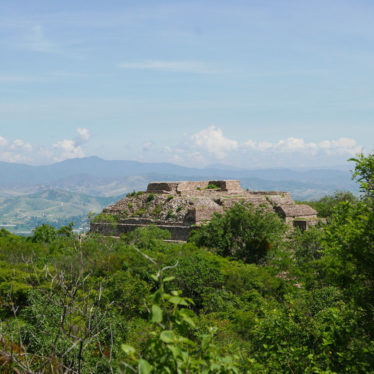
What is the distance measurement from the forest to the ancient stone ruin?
1701mm

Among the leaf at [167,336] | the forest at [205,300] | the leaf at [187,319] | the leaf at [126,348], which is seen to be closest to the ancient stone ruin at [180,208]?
the forest at [205,300]

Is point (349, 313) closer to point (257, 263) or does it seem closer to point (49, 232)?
point (257, 263)

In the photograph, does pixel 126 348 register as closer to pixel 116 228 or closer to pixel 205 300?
pixel 205 300

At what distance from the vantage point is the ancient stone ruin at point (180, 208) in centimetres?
3369

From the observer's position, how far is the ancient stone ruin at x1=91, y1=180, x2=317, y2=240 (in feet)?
111

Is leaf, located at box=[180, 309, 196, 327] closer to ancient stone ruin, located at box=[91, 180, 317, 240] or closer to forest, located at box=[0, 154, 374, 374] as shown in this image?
forest, located at box=[0, 154, 374, 374]

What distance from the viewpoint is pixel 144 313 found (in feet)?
65.6

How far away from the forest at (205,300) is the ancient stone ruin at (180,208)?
170cm

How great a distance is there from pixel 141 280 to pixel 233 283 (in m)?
4.10

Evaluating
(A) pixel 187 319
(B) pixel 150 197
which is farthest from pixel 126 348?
(B) pixel 150 197

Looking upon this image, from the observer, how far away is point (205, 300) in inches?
801

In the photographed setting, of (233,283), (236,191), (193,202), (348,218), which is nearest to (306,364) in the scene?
(348,218)

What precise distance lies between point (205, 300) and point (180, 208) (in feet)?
49.0

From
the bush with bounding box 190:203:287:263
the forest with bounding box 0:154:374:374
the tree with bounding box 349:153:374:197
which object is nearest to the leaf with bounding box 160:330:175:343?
the forest with bounding box 0:154:374:374
